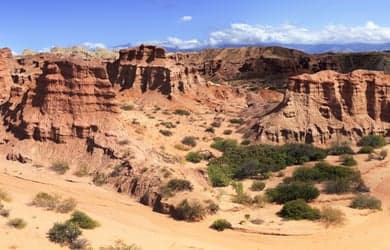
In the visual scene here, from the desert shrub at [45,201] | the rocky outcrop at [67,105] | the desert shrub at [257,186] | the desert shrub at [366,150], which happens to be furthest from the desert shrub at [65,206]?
the desert shrub at [366,150]

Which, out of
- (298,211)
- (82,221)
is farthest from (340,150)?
(82,221)

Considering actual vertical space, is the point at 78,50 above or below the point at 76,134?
above

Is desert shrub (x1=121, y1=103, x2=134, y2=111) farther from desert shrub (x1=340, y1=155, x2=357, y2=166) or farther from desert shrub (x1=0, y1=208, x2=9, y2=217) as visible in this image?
desert shrub (x1=0, y1=208, x2=9, y2=217)

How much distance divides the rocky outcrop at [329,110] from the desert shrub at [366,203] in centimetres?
1271

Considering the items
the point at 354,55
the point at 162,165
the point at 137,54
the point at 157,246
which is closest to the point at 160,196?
the point at 162,165

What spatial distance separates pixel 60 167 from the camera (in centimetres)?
2638

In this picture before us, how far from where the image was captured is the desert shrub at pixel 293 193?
74.3 ft

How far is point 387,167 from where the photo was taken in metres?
27.8

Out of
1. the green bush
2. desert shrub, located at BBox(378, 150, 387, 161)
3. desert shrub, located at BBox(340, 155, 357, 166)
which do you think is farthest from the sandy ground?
the green bush

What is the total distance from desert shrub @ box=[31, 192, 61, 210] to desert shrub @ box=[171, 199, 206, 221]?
486 cm

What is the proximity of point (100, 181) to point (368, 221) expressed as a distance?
506 inches

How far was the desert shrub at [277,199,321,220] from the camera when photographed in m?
20.3

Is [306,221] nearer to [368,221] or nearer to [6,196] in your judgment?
[368,221]

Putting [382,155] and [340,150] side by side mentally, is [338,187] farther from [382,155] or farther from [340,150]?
[340,150]
